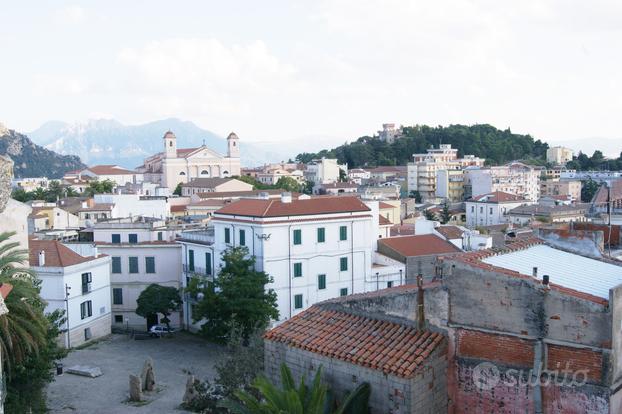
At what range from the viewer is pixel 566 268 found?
45.4ft

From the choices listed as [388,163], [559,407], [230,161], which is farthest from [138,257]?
[388,163]

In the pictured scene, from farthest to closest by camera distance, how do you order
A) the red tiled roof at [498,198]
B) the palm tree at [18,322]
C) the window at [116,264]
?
1. the red tiled roof at [498,198]
2. the window at [116,264]
3. the palm tree at [18,322]

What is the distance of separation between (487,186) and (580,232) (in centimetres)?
9618

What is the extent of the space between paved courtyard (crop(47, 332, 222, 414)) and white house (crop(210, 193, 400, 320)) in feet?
15.9

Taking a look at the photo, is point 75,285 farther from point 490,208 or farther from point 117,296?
point 490,208

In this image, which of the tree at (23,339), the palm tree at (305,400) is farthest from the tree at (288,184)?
the palm tree at (305,400)

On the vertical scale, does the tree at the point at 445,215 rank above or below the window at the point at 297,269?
below

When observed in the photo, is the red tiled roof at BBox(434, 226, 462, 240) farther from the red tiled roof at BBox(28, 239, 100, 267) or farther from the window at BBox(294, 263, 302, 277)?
the red tiled roof at BBox(28, 239, 100, 267)

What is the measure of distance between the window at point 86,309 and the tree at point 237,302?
659 cm

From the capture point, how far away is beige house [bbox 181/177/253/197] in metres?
96.0

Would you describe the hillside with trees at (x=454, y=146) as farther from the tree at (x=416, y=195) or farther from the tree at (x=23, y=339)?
the tree at (x=23, y=339)

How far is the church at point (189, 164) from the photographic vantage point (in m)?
125

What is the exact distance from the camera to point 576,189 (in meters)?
117

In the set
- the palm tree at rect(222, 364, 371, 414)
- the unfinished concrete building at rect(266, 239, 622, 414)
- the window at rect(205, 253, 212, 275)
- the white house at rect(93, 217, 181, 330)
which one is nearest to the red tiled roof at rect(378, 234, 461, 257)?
the window at rect(205, 253, 212, 275)
